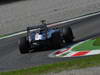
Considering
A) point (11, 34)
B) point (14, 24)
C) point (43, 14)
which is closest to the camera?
point (11, 34)

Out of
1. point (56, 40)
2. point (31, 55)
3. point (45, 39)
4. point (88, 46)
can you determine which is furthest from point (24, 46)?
point (88, 46)

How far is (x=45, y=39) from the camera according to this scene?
1412 cm

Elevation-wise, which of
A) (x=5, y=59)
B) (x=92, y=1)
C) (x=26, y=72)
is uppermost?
(x=26, y=72)

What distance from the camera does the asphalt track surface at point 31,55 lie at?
1224cm

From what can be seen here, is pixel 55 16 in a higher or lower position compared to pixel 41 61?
lower

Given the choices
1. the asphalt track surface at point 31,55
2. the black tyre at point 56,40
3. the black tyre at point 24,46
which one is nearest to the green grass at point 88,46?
the black tyre at point 56,40

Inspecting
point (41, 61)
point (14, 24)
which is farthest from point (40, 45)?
point (14, 24)

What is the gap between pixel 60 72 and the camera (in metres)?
8.93

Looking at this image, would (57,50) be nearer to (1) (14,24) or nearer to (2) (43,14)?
(1) (14,24)

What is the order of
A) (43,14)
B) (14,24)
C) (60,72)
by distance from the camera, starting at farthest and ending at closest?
1. (43,14)
2. (14,24)
3. (60,72)

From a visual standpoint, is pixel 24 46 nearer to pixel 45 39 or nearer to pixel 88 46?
pixel 45 39

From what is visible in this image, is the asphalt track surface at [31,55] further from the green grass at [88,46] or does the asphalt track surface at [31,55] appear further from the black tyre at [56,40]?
the green grass at [88,46]

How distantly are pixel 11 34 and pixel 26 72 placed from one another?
11555 mm

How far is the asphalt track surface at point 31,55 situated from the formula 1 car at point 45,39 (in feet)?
0.96
